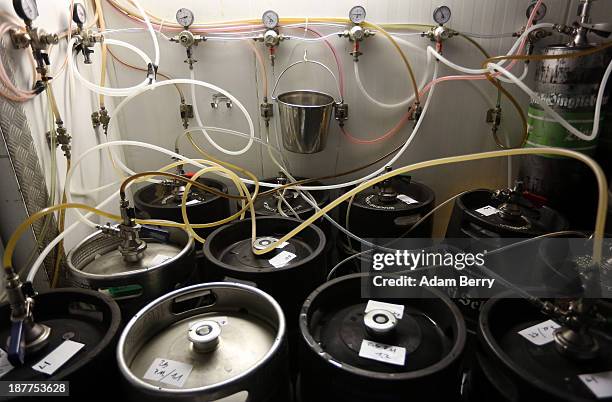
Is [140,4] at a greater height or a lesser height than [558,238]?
greater

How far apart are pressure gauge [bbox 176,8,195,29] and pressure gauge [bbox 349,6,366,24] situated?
0.62 meters

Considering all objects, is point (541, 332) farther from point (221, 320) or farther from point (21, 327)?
point (21, 327)

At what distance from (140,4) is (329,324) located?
4.83ft

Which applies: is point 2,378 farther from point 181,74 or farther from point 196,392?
point 181,74

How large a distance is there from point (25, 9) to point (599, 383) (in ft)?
4.97

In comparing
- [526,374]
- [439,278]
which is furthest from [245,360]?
[439,278]

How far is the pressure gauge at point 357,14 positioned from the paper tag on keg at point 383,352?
1.19 meters

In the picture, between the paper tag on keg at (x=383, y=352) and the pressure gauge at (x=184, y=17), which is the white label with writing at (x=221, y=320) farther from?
the pressure gauge at (x=184, y=17)

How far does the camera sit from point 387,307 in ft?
3.10

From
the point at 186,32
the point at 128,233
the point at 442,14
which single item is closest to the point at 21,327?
the point at 128,233

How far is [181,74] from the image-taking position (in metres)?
1.71

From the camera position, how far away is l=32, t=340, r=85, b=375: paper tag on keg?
75 centimetres

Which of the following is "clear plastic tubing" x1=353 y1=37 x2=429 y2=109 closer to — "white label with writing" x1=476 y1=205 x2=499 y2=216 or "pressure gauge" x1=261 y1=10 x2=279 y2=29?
"pressure gauge" x1=261 y1=10 x2=279 y2=29

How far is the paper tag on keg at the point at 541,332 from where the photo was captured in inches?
31.8
